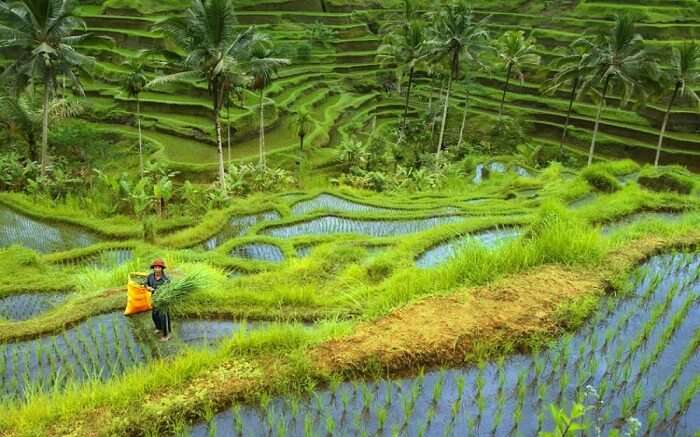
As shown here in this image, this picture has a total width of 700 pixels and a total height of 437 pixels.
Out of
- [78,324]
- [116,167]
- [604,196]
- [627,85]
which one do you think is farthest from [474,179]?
[78,324]

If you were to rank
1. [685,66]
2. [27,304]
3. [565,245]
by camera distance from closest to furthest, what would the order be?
[565,245]
[27,304]
[685,66]

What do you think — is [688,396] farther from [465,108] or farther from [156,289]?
[465,108]

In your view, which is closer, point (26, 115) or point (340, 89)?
point (26, 115)

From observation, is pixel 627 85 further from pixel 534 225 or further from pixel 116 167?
pixel 116 167

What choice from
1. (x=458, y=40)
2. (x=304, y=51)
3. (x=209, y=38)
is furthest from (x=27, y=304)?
(x=304, y=51)

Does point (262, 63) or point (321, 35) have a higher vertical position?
point (321, 35)

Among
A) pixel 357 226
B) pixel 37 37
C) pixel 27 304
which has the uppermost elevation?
pixel 37 37

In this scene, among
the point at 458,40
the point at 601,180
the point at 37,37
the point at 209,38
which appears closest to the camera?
the point at 601,180
